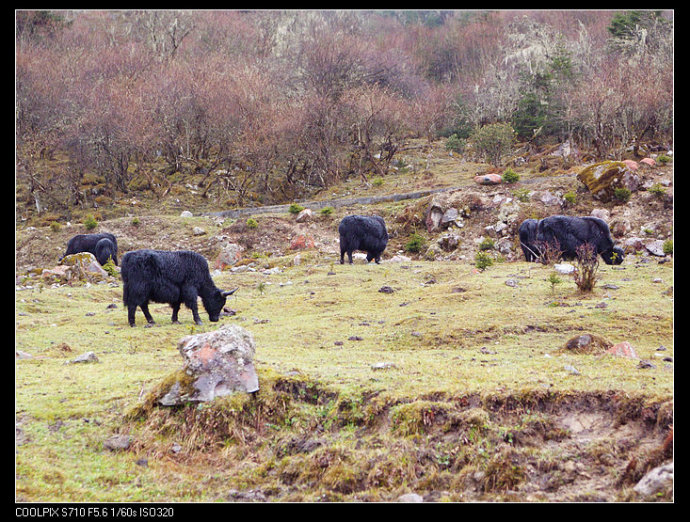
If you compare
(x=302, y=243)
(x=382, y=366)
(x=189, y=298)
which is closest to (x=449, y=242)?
(x=302, y=243)

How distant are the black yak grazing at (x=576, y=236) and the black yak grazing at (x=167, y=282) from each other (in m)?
10.7

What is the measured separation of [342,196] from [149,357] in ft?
98.2

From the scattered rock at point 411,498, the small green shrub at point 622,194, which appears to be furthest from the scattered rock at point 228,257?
the scattered rock at point 411,498

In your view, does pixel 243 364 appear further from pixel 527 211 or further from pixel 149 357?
pixel 527 211

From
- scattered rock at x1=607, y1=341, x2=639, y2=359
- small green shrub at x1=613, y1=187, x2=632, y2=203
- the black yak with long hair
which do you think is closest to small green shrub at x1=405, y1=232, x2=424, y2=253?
the black yak with long hair

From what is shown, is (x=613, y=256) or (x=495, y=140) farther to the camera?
(x=495, y=140)

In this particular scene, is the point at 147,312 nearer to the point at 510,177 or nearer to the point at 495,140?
the point at 510,177

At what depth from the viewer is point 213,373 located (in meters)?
6.73

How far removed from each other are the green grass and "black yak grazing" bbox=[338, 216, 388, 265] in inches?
291

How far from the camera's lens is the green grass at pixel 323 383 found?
18.8 feet

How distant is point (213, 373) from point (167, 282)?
671cm

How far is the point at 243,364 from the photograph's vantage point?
6.86m

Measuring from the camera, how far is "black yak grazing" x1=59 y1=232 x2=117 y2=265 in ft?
81.6

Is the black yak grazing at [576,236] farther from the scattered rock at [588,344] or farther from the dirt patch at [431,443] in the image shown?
A: the dirt patch at [431,443]
